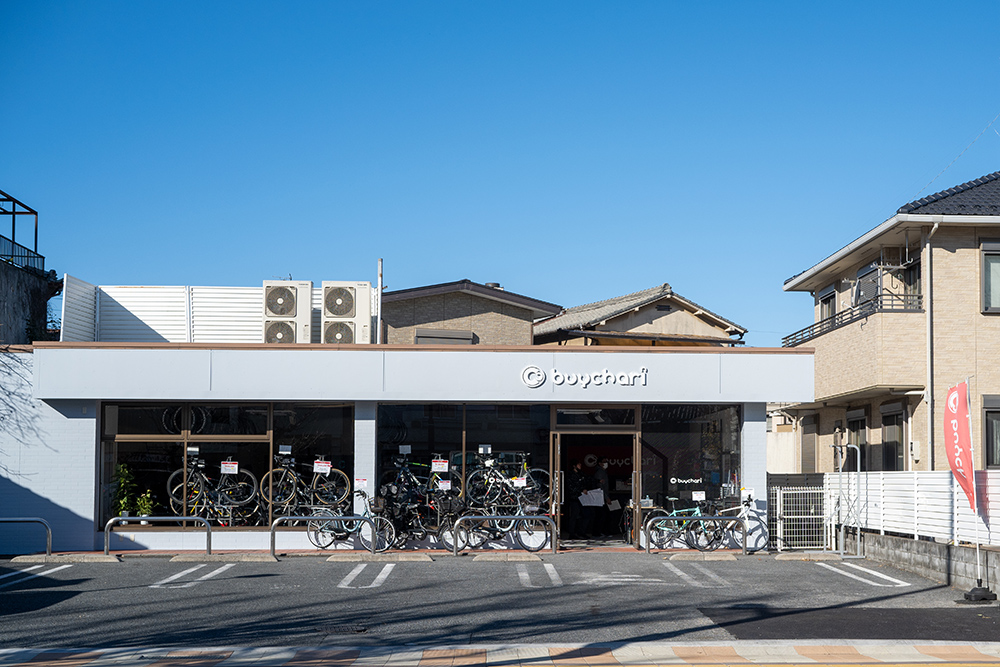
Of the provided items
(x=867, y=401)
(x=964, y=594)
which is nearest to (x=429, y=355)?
(x=964, y=594)

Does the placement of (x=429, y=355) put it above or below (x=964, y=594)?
above

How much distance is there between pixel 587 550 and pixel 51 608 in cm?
917

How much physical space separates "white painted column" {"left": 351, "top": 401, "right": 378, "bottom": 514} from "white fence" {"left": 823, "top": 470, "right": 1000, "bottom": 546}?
852 cm

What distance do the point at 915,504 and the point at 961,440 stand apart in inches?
109

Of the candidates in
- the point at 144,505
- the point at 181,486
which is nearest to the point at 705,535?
the point at 181,486

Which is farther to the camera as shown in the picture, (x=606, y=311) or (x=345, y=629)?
(x=606, y=311)

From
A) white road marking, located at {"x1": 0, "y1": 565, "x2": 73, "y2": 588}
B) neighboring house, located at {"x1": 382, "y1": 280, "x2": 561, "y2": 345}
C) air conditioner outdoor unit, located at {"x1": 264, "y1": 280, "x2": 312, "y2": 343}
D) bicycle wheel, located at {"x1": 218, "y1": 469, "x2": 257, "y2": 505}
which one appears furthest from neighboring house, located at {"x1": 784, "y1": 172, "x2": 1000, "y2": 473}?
white road marking, located at {"x1": 0, "y1": 565, "x2": 73, "y2": 588}

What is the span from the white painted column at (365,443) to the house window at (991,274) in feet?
42.4

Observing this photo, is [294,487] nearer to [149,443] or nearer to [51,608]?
[149,443]

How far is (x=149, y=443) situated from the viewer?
18.7 m

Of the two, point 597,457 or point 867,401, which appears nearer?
point 597,457

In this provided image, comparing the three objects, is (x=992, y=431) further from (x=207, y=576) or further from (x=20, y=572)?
(x=20, y=572)

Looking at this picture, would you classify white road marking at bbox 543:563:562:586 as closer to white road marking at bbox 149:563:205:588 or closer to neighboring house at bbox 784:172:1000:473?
white road marking at bbox 149:563:205:588

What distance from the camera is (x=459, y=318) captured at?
25828 millimetres
